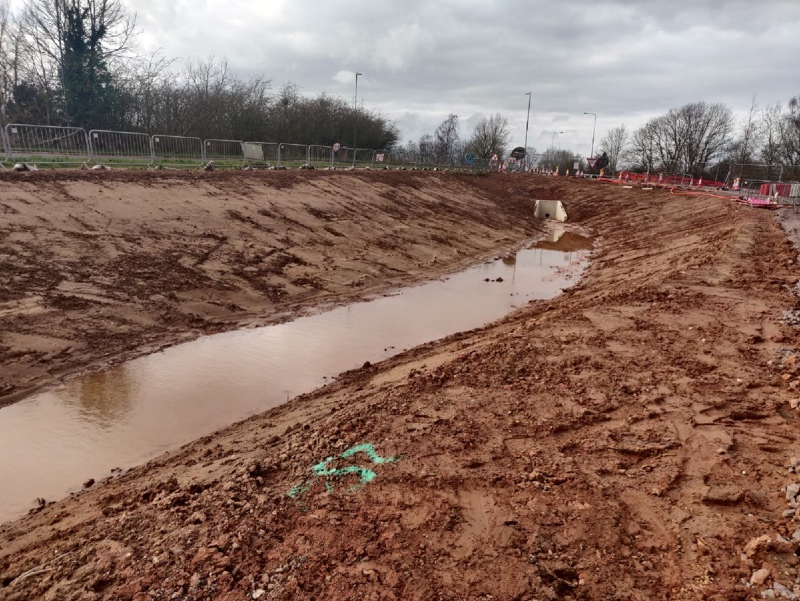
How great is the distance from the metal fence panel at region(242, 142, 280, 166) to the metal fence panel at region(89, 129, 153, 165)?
5.01 m

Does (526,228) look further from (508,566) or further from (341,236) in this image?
(508,566)

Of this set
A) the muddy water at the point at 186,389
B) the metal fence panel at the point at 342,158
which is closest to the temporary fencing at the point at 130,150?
the metal fence panel at the point at 342,158

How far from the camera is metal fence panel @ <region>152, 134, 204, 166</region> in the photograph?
18984mm

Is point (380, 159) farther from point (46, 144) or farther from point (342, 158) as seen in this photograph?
point (46, 144)

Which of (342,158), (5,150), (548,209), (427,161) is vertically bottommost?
(548,209)

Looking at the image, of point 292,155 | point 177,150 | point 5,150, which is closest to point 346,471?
point 5,150

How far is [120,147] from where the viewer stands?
58.5 ft

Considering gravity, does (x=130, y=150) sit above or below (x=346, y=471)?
above

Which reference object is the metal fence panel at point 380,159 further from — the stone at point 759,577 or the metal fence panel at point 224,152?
the stone at point 759,577

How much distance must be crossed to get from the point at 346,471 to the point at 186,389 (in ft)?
14.5

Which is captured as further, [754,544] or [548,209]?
[548,209]

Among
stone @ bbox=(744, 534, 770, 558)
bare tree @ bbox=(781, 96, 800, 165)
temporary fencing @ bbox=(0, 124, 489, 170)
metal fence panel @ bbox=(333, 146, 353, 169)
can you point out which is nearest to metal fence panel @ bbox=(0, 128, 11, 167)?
temporary fencing @ bbox=(0, 124, 489, 170)

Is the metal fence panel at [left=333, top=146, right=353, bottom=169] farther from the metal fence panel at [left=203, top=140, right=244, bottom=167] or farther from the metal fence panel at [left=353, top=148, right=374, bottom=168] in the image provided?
the metal fence panel at [left=203, top=140, right=244, bottom=167]

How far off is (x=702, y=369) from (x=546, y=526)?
361 cm
